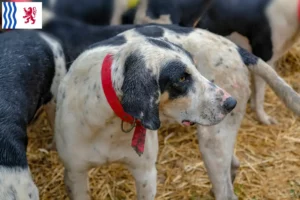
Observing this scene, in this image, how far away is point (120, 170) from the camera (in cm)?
373

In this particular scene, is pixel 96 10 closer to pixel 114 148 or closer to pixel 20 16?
pixel 20 16

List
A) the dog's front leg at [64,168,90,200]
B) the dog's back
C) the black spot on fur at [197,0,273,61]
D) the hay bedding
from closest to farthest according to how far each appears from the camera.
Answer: the dog's back < the dog's front leg at [64,168,90,200] < the hay bedding < the black spot on fur at [197,0,273,61]

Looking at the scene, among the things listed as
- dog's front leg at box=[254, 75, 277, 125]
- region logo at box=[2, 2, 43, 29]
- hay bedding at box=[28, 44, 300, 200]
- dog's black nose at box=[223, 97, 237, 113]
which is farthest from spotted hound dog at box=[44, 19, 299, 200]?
dog's front leg at box=[254, 75, 277, 125]

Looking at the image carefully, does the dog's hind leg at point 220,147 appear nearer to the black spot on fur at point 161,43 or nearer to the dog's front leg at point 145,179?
the dog's front leg at point 145,179

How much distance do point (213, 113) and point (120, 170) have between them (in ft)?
4.92

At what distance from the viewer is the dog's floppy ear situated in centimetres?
220

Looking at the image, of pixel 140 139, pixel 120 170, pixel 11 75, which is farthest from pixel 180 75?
pixel 120 170

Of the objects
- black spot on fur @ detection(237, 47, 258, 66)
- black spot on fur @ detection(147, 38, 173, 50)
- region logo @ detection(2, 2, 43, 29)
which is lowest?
region logo @ detection(2, 2, 43, 29)

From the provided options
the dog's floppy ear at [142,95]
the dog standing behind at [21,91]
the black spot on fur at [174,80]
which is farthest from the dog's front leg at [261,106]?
the dog's floppy ear at [142,95]

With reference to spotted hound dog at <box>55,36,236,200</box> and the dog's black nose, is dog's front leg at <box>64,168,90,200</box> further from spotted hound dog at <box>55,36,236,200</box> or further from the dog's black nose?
the dog's black nose

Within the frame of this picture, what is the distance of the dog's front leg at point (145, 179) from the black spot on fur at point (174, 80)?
0.63m

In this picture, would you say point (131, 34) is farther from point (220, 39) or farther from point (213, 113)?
point (213, 113)

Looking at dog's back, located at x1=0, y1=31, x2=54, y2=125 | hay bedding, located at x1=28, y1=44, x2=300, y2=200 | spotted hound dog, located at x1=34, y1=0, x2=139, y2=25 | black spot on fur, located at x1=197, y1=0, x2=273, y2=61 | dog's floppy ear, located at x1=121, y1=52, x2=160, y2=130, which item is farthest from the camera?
black spot on fur, located at x1=197, y1=0, x2=273, y2=61

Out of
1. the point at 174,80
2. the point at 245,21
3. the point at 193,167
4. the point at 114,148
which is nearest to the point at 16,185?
the point at 114,148
